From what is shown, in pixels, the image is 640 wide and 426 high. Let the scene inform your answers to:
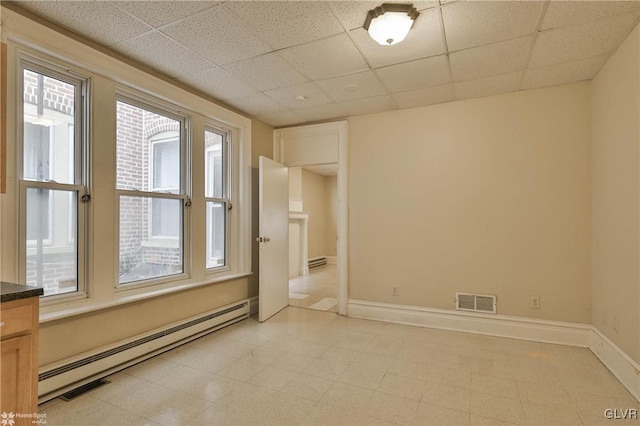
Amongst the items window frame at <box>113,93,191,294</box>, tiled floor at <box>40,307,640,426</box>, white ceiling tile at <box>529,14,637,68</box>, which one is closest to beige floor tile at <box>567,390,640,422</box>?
tiled floor at <box>40,307,640,426</box>

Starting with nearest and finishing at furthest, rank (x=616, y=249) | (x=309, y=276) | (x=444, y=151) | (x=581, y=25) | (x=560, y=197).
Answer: (x=581, y=25), (x=616, y=249), (x=560, y=197), (x=444, y=151), (x=309, y=276)

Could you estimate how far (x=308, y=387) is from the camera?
90.4 inches

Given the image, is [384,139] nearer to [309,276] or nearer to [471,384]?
[471,384]

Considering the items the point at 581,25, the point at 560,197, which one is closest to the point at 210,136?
the point at 581,25

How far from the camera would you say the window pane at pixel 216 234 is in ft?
12.0

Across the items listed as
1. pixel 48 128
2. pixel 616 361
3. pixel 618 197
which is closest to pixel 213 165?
pixel 48 128

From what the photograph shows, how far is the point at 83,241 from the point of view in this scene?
2400 mm

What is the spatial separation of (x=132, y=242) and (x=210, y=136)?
4.97ft

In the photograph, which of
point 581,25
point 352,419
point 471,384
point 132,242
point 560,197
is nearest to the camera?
point 352,419

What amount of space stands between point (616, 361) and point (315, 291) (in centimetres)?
375

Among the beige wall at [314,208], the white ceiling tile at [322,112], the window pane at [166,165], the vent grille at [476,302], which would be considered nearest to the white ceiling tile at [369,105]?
the white ceiling tile at [322,112]

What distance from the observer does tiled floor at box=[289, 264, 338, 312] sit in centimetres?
455

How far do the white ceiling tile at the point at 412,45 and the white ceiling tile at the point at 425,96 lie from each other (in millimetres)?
689

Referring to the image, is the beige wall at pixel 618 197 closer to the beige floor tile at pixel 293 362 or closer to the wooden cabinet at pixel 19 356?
the beige floor tile at pixel 293 362
